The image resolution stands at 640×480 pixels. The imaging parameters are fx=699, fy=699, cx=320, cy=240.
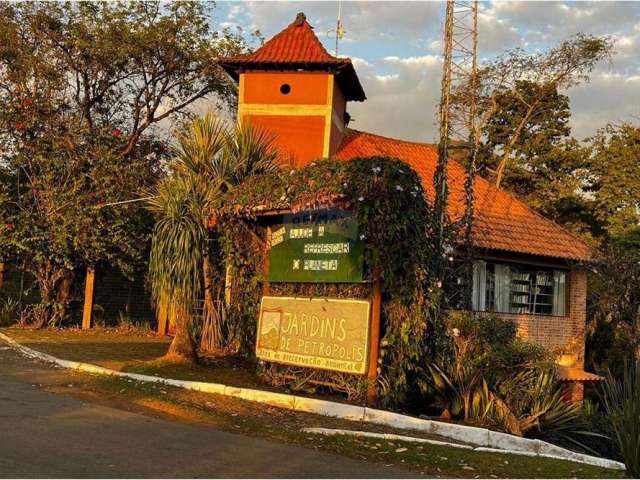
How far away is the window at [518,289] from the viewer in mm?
18281

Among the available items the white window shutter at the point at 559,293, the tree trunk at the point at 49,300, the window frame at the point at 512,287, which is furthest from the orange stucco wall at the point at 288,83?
the white window shutter at the point at 559,293

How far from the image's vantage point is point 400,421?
8984 mm

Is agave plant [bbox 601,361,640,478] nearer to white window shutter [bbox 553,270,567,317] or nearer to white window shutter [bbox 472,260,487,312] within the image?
white window shutter [bbox 472,260,487,312]

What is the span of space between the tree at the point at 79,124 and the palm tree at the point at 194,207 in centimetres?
583

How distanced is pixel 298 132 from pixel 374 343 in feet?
34.5

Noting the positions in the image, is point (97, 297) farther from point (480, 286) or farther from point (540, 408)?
point (540, 408)

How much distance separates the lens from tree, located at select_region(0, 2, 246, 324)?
64.5 ft

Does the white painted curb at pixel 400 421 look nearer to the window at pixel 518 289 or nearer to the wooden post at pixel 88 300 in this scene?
the window at pixel 518 289

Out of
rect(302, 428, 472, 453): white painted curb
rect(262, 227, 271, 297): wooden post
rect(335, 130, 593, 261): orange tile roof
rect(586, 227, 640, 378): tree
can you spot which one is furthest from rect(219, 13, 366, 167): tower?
rect(302, 428, 472, 453): white painted curb

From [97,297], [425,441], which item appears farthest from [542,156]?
[425,441]

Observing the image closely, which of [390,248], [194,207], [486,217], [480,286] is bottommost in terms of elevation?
[480,286]

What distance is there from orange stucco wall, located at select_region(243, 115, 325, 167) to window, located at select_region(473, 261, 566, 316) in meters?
5.58

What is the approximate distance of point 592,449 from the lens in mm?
10352

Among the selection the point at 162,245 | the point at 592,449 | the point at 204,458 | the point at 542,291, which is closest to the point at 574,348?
the point at 542,291
